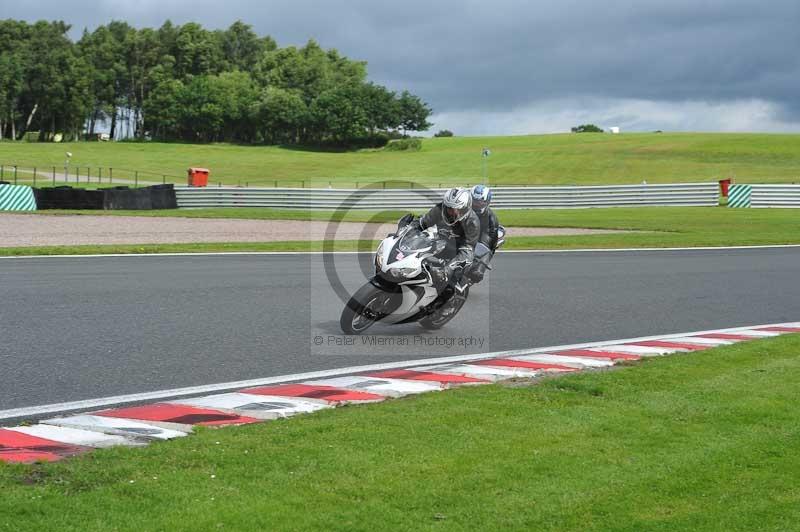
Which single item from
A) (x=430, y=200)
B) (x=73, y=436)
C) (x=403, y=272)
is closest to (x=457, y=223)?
(x=403, y=272)

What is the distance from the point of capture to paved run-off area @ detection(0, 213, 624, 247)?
23.2 metres

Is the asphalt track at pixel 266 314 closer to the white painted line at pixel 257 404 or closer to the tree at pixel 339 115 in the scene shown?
the white painted line at pixel 257 404

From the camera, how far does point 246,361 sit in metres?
8.66

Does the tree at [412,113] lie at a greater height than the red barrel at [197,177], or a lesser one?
greater

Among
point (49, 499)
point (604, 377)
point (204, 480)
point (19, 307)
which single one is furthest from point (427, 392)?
point (19, 307)

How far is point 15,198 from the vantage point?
32969mm

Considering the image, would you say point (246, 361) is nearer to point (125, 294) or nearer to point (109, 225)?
point (125, 294)

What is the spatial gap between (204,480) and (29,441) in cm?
145

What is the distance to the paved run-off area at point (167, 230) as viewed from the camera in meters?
23.2

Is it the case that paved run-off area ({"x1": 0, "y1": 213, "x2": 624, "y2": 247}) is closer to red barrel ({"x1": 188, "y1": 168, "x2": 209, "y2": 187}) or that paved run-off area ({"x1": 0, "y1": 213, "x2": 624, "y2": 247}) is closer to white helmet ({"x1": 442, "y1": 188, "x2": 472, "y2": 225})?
white helmet ({"x1": 442, "y1": 188, "x2": 472, "y2": 225})

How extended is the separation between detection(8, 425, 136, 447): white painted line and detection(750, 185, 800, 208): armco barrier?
42346 millimetres

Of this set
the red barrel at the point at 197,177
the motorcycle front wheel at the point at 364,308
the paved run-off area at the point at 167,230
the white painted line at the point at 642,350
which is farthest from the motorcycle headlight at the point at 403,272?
the red barrel at the point at 197,177

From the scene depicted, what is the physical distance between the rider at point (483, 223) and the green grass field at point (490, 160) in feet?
179

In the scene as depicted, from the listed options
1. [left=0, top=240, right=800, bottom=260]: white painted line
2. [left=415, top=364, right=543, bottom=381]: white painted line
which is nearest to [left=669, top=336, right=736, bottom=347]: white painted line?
[left=415, top=364, right=543, bottom=381]: white painted line
